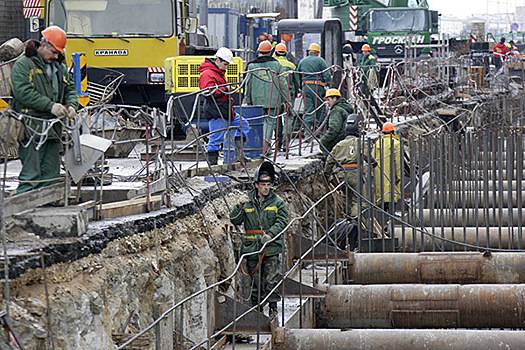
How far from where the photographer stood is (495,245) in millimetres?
15258

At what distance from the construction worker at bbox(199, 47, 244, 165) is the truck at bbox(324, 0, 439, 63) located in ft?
78.6

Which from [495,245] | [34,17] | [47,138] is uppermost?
[34,17]

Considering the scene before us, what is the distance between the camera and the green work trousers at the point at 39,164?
8.98m

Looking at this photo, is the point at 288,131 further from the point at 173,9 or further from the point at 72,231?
the point at 72,231

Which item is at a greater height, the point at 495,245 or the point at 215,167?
the point at 215,167

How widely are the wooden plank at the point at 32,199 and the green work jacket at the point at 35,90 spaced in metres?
0.45

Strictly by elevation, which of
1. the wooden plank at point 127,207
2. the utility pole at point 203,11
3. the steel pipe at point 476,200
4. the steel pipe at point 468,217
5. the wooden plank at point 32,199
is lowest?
the steel pipe at point 468,217

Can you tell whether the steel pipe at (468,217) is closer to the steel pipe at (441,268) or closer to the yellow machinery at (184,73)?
the steel pipe at (441,268)

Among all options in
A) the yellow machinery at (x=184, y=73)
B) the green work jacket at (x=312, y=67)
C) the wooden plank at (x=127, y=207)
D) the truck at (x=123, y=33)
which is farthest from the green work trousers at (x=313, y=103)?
the wooden plank at (x=127, y=207)

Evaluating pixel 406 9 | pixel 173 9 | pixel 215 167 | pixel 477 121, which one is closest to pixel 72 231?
pixel 215 167

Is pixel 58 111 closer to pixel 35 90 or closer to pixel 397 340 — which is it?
pixel 35 90

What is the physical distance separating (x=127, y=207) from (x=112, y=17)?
9402 mm

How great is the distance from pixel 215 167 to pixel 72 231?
207 inches

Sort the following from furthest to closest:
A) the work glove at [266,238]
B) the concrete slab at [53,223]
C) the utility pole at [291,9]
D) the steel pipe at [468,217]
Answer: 1. the utility pole at [291,9]
2. the steel pipe at [468,217]
3. the work glove at [266,238]
4. the concrete slab at [53,223]
